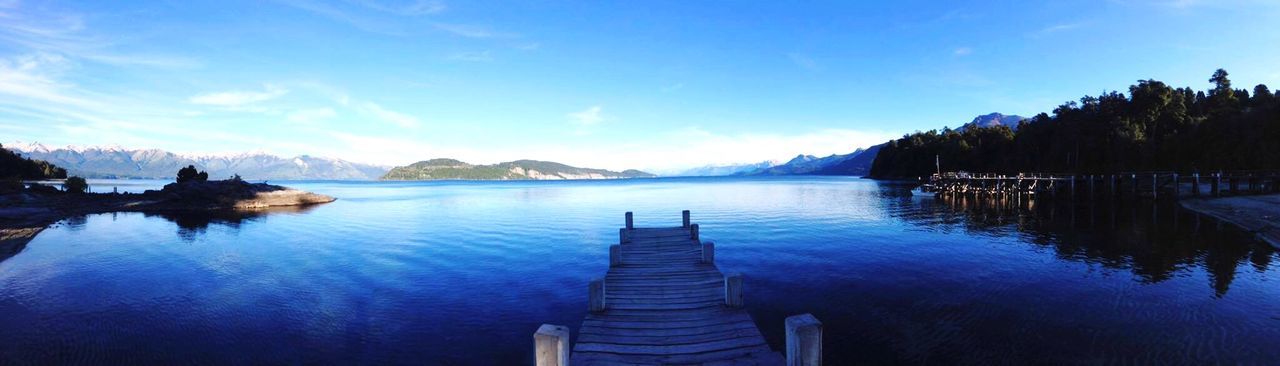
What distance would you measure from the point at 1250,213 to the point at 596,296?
5150 centimetres

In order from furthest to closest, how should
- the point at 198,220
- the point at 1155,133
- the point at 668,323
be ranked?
1. the point at 1155,133
2. the point at 198,220
3. the point at 668,323

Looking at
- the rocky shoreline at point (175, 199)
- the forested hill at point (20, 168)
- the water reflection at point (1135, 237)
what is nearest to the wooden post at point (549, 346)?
the water reflection at point (1135, 237)

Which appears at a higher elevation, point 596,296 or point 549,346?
point 549,346


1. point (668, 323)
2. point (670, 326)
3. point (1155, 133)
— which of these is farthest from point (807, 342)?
point (1155, 133)

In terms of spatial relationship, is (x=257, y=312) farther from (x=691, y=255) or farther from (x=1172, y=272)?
(x=1172, y=272)

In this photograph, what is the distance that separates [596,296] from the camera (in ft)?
39.1

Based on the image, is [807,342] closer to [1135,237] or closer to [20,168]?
[1135,237]

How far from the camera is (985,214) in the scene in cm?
4644

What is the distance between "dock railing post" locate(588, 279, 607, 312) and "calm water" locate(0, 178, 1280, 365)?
1.93m

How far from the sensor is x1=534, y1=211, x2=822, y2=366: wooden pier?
7465 millimetres

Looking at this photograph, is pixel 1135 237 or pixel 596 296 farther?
pixel 1135 237

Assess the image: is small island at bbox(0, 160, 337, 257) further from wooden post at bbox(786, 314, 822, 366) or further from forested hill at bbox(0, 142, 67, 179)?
wooden post at bbox(786, 314, 822, 366)

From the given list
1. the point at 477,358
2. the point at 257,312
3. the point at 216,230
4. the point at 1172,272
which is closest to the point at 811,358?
the point at 477,358

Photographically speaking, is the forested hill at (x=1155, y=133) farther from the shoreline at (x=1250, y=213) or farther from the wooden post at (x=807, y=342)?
the wooden post at (x=807, y=342)
